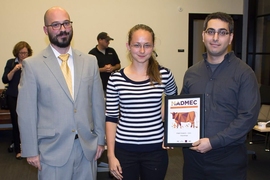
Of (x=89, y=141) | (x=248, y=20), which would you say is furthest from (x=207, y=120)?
(x=248, y=20)

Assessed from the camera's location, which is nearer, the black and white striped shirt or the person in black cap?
the black and white striped shirt

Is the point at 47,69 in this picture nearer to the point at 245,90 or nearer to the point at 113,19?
the point at 245,90

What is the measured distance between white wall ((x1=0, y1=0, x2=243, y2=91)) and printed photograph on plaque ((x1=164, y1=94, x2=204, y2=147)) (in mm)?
4905

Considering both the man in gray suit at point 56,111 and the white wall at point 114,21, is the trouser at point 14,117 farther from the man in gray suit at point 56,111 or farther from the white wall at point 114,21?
the man in gray suit at point 56,111

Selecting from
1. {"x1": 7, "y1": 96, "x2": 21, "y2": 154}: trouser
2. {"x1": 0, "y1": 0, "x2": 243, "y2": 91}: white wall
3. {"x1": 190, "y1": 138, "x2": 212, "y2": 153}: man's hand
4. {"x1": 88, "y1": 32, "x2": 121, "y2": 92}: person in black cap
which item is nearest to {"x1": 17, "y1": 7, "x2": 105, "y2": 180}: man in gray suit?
{"x1": 190, "y1": 138, "x2": 212, "y2": 153}: man's hand

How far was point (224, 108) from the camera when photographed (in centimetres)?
190

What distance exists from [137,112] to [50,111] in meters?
0.57

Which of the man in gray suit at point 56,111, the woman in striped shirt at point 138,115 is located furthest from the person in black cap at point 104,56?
the woman in striped shirt at point 138,115

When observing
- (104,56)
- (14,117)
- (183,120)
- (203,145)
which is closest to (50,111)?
(183,120)

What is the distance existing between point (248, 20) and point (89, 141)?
5973mm

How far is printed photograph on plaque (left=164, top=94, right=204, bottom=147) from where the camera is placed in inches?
76.2

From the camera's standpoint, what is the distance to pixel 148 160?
204 centimetres

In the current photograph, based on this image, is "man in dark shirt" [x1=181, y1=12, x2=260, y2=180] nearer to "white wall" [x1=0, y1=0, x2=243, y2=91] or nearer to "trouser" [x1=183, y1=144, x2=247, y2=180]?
"trouser" [x1=183, y1=144, x2=247, y2=180]

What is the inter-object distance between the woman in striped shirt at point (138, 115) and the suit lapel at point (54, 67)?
29 cm
